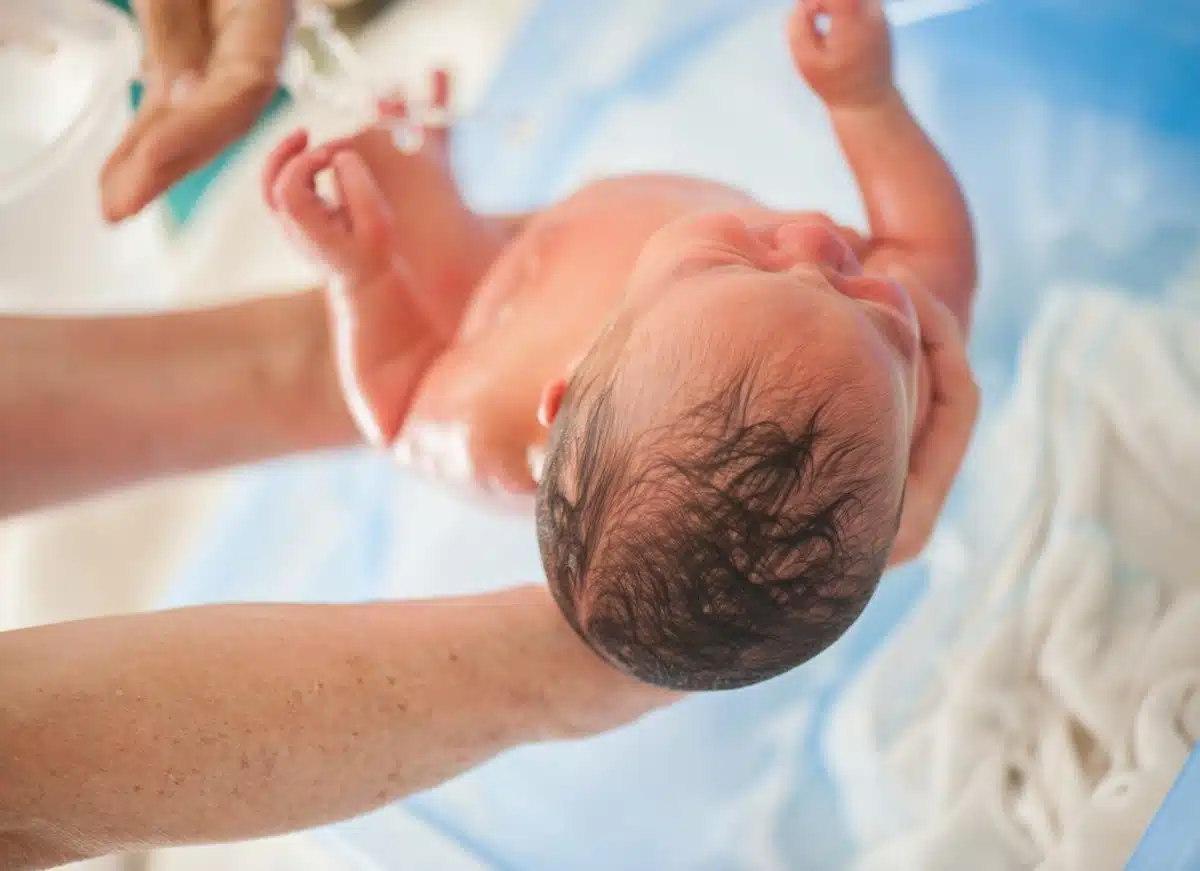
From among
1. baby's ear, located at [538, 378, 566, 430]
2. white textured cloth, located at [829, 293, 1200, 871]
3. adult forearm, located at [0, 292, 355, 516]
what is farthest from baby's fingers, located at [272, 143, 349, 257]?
white textured cloth, located at [829, 293, 1200, 871]

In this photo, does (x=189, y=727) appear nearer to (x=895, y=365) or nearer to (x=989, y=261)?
(x=895, y=365)

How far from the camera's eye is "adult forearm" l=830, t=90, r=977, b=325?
2.19 ft

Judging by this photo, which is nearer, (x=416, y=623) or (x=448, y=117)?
(x=416, y=623)

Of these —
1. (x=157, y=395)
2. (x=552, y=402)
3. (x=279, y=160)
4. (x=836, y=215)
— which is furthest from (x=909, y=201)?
(x=157, y=395)

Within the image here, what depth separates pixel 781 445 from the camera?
1.45 ft

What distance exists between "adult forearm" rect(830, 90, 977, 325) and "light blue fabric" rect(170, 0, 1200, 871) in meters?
0.09

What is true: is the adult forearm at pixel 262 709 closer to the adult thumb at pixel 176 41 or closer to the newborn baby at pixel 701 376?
the newborn baby at pixel 701 376

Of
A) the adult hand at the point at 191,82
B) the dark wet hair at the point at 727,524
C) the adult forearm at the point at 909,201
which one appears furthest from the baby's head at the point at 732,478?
the adult hand at the point at 191,82

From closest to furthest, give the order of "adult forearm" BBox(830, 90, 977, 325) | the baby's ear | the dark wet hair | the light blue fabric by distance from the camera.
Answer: the dark wet hair, the baby's ear, "adult forearm" BBox(830, 90, 977, 325), the light blue fabric

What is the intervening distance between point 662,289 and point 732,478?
4.3 inches

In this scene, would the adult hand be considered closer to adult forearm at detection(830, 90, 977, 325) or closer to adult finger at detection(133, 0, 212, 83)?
adult finger at detection(133, 0, 212, 83)

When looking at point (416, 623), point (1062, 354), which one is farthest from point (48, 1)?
point (1062, 354)

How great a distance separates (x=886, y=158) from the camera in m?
0.68

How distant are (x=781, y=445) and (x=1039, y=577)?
358mm
